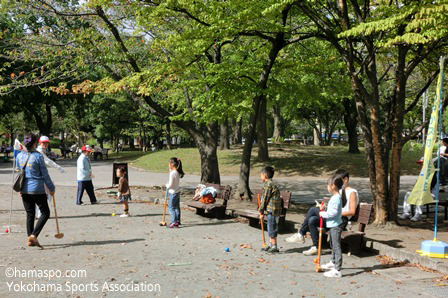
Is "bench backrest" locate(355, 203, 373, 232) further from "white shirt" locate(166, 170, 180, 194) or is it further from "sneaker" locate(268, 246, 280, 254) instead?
"white shirt" locate(166, 170, 180, 194)

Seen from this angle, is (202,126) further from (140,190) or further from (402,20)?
(402,20)

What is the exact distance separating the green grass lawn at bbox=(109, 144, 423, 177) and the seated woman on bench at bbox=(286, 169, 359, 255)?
14735 millimetres

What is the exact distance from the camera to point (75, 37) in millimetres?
13258

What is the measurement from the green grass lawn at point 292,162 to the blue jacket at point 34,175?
16.3 m

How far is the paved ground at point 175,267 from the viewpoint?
5.46 meters

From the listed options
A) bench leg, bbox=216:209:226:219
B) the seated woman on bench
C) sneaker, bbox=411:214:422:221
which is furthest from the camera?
bench leg, bbox=216:209:226:219

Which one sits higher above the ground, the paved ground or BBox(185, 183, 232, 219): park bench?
BBox(185, 183, 232, 219): park bench

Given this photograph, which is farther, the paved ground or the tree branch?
the tree branch

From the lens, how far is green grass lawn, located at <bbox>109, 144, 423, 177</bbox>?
2327 centimetres

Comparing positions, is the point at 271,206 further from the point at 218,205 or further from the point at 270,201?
the point at 218,205

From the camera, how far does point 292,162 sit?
82.1 ft

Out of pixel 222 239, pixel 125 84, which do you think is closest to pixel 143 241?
pixel 222 239

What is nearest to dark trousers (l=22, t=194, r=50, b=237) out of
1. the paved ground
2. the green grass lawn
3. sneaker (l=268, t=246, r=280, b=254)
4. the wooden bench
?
the paved ground

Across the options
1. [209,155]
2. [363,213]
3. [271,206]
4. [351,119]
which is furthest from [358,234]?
[351,119]
